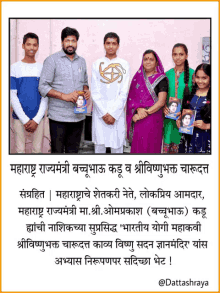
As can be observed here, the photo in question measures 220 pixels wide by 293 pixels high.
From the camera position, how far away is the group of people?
365cm

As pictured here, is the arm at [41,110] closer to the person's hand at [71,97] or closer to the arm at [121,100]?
the person's hand at [71,97]

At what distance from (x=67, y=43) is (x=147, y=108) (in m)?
1.05

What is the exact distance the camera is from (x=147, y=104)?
12.4ft

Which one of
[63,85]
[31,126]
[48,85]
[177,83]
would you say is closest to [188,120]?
[177,83]

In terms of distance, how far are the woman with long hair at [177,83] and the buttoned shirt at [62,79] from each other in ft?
3.09

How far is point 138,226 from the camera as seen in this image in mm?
3412

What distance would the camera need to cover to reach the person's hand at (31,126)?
3.80 m

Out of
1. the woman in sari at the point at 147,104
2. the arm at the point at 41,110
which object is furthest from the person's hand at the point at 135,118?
the arm at the point at 41,110

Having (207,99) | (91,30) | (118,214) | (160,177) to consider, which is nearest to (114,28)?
(91,30)

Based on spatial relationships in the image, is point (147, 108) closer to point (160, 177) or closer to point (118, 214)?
point (160, 177)

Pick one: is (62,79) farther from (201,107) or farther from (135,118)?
A: (201,107)

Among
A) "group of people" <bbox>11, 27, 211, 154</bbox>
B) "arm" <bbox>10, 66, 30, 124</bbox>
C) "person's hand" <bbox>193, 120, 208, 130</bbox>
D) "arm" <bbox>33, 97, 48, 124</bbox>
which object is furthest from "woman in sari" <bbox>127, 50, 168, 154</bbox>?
"arm" <bbox>10, 66, 30, 124</bbox>

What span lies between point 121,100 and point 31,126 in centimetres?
98

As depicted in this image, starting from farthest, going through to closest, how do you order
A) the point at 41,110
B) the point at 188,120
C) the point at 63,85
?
the point at 41,110
the point at 63,85
the point at 188,120
